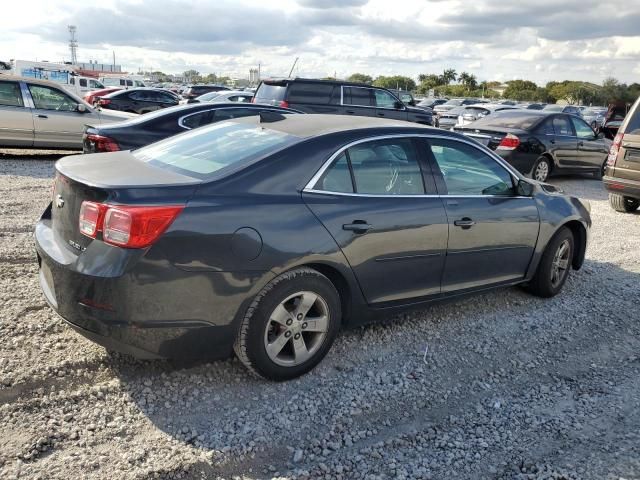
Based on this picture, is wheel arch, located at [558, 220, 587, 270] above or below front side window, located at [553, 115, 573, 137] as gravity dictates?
below

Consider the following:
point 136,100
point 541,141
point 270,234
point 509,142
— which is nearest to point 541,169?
point 541,141

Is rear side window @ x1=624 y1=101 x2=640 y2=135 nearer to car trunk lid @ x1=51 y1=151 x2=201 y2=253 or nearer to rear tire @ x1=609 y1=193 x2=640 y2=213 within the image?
rear tire @ x1=609 y1=193 x2=640 y2=213

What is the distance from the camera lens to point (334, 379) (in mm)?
3646

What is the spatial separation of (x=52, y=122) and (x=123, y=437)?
10406 mm

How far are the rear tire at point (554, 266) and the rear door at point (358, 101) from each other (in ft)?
29.0

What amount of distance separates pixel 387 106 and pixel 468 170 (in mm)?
10507

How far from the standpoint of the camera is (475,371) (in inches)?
155

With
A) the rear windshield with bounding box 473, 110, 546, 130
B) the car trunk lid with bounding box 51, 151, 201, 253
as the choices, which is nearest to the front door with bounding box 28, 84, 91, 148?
the rear windshield with bounding box 473, 110, 546, 130

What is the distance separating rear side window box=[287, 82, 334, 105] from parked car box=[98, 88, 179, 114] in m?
8.16

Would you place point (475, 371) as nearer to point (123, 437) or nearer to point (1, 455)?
point (123, 437)

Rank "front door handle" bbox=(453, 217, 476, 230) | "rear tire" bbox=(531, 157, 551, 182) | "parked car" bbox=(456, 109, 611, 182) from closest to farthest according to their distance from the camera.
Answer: "front door handle" bbox=(453, 217, 476, 230)
"parked car" bbox=(456, 109, 611, 182)
"rear tire" bbox=(531, 157, 551, 182)

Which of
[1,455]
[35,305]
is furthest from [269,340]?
[35,305]

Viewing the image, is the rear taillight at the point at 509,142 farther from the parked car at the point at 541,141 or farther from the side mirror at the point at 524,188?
the side mirror at the point at 524,188

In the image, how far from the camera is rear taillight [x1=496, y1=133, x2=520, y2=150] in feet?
36.3
